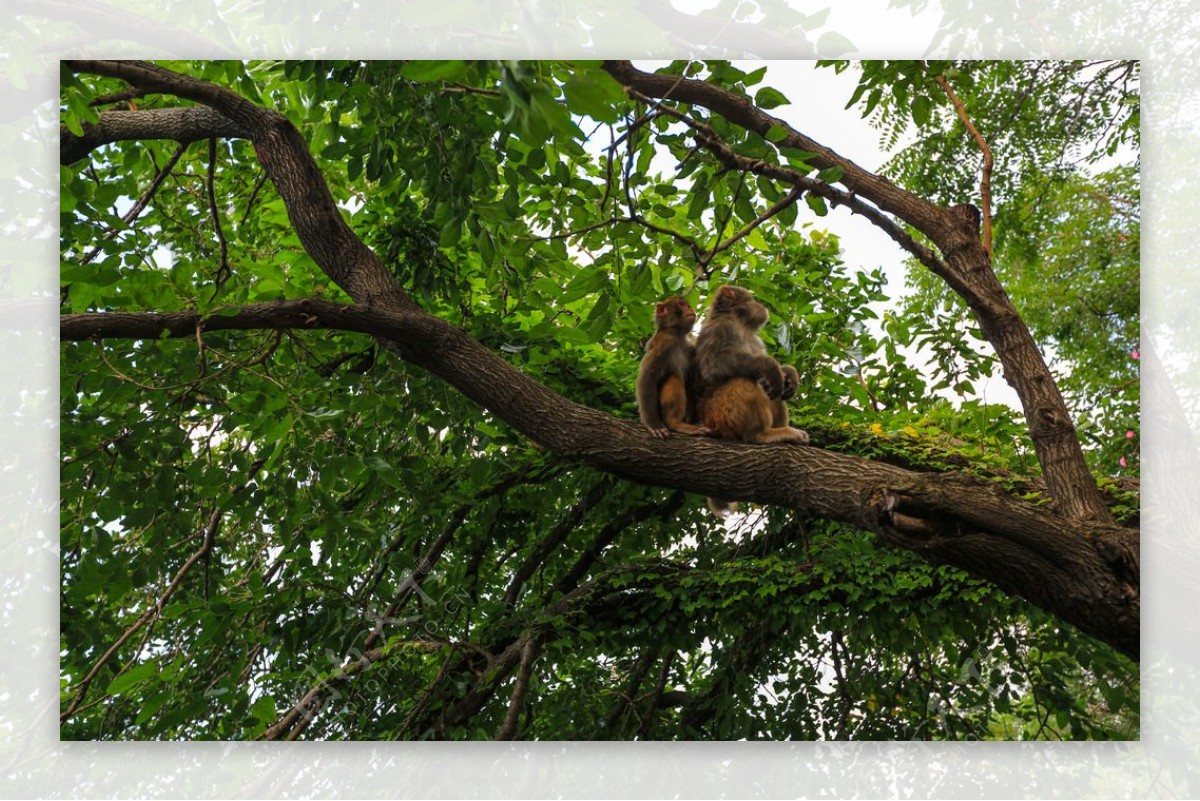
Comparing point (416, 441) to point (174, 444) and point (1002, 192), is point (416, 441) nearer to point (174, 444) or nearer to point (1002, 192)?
point (174, 444)

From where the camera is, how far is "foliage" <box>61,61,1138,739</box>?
3.45 meters

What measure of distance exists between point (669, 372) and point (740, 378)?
0.97 feet

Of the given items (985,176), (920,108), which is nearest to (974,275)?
(985,176)

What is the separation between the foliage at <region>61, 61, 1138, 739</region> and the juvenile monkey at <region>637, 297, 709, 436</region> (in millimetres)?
153

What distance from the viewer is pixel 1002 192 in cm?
455

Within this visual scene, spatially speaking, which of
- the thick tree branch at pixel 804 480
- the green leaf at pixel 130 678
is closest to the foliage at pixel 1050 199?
the thick tree branch at pixel 804 480

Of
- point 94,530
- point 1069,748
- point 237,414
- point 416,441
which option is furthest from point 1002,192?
point 94,530

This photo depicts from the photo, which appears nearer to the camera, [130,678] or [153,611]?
[130,678]

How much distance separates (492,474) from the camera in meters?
4.80

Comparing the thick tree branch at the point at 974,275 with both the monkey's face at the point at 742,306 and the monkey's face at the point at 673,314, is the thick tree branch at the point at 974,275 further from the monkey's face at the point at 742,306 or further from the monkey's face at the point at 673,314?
the monkey's face at the point at 673,314

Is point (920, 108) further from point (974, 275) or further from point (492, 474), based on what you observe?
point (492, 474)

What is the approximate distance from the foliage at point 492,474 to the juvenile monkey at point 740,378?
21cm

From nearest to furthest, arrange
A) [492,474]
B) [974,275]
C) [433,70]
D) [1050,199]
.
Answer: [433,70], [974,275], [1050,199], [492,474]

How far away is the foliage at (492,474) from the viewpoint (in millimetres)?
3453
